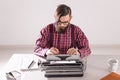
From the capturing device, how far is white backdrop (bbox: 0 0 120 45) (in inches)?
161

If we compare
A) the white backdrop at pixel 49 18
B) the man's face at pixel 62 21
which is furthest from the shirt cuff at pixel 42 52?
the white backdrop at pixel 49 18

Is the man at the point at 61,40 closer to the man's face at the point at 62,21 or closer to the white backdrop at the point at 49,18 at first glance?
the man's face at the point at 62,21

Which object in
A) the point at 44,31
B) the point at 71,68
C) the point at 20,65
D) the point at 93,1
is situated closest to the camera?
the point at 71,68

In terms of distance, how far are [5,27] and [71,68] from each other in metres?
2.53

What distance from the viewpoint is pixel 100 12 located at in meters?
4.13

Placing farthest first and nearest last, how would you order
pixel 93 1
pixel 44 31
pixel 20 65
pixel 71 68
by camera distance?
pixel 93 1, pixel 44 31, pixel 20 65, pixel 71 68

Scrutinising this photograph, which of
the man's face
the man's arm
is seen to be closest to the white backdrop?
the man's arm

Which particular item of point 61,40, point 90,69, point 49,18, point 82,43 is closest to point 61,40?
point 61,40

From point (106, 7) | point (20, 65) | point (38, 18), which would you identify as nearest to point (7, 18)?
point (38, 18)

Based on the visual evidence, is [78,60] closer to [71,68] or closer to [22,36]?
[71,68]

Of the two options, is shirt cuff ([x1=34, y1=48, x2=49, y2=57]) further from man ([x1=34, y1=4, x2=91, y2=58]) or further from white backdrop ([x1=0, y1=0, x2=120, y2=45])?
white backdrop ([x1=0, y1=0, x2=120, y2=45])

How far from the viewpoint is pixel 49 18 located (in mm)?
4164

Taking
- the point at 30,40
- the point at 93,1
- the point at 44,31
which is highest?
the point at 93,1

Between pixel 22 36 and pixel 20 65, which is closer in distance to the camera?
pixel 20 65
